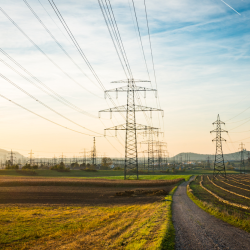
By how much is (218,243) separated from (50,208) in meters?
23.0

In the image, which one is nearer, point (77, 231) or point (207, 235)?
point (207, 235)

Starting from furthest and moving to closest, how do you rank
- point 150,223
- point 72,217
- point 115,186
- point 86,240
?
point 115,186
point 72,217
point 150,223
point 86,240

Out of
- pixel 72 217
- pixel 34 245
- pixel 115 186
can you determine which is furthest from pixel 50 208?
pixel 115 186

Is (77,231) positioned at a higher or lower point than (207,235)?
lower

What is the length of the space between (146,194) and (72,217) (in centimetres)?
2770

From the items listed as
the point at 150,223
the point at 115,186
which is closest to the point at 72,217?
the point at 150,223

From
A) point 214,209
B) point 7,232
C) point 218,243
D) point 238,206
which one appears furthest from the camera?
point 238,206

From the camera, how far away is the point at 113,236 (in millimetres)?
18500

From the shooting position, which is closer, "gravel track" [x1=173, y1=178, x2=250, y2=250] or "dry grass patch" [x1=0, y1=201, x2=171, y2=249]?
"gravel track" [x1=173, y1=178, x2=250, y2=250]

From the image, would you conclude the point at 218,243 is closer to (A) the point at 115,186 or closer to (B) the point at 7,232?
(B) the point at 7,232

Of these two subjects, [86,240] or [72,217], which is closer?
[86,240]

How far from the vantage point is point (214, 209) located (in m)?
28.7

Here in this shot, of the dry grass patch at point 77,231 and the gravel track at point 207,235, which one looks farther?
the dry grass patch at point 77,231

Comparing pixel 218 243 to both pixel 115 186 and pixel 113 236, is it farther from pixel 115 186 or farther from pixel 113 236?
pixel 115 186
